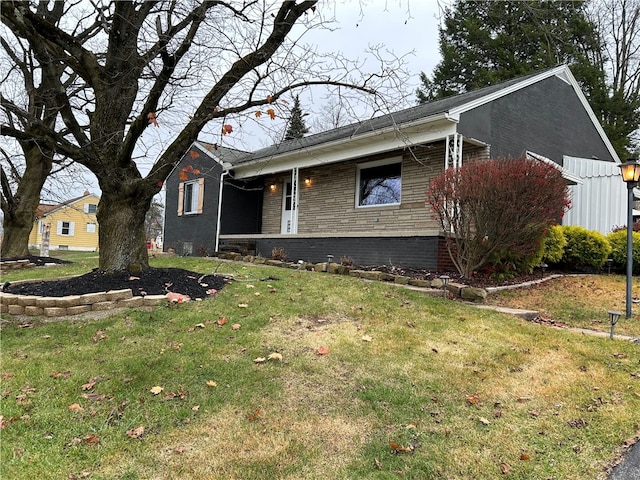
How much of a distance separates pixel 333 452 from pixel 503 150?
31.1 ft

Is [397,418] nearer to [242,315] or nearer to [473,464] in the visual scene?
[473,464]


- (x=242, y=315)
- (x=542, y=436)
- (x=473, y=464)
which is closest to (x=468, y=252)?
(x=242, y=315)

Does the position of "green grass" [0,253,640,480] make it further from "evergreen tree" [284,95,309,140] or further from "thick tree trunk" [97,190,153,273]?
"evergreen tree" [284,95,309,140]

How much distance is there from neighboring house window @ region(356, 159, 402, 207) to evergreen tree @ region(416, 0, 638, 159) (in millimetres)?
10683

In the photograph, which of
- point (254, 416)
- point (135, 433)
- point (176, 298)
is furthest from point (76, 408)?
point (176, 298)

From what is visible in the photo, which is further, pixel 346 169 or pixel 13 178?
pixel 13 178

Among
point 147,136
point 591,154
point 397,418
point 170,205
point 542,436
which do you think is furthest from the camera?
point 170,205

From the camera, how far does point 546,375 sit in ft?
12.3

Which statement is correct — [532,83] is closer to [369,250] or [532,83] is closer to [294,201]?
[369,250]

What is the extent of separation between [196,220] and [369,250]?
8.00 meters

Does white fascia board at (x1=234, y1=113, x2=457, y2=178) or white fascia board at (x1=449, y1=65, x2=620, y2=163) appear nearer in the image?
white fascia board at (x1=234, y1=113, x2=457, y2=178)

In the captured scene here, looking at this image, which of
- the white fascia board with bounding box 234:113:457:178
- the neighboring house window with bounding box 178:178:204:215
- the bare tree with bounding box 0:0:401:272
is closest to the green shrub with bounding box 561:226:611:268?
the white fascia board with bounding box 234:113:457:178

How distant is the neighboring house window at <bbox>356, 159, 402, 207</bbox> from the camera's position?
11.1 metres

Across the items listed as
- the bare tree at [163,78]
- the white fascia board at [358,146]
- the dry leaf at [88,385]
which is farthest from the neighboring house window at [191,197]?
the dry leaf at [88,385]
